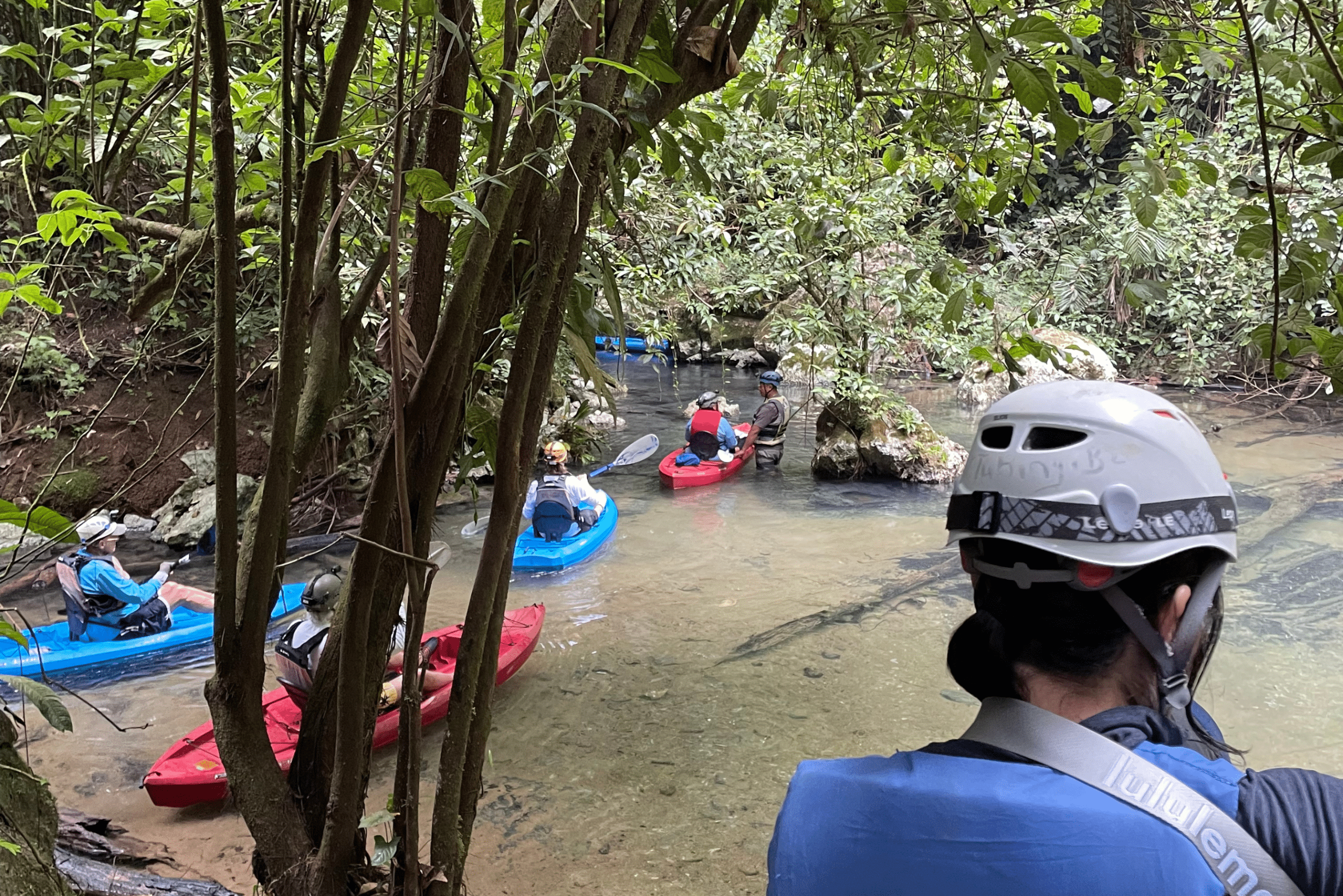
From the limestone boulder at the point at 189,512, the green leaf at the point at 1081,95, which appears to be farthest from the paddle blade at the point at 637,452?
the green leaf at the point at 1081,95

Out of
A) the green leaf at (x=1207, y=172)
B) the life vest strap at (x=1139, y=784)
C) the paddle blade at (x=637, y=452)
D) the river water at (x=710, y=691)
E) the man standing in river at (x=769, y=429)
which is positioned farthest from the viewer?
the man standing in river at (x=769, y=429)

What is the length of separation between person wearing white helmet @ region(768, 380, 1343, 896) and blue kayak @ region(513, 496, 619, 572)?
20.5 ft

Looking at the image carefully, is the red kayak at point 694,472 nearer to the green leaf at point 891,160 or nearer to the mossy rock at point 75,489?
the mossy rock at point 75,489

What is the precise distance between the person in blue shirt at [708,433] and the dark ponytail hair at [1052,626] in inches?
354

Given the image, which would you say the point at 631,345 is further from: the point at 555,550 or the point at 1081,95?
the point at 1081,95

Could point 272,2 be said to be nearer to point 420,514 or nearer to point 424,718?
point 420,514

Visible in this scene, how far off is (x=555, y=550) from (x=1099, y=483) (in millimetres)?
6501

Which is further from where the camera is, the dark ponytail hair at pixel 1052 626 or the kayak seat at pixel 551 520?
the kayak seat at pixel 551 520

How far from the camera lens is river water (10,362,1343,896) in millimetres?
3674

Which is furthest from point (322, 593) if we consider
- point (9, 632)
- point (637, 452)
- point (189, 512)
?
A: point (637, 452)

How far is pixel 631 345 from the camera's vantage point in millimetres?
17516

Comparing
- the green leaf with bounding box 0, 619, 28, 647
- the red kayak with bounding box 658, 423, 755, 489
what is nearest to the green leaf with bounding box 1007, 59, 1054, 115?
the green leaf with bounding box 0, 619, 28, 647

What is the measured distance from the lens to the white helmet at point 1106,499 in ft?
2.82

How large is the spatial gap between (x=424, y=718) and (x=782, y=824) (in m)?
3.91
